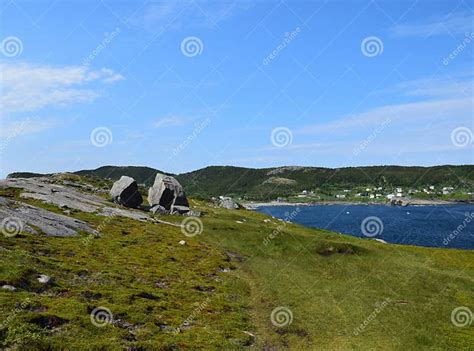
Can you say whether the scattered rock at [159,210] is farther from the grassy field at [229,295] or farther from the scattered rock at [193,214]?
the grassy field at [229,295]

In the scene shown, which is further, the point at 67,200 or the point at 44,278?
the point at 67,200

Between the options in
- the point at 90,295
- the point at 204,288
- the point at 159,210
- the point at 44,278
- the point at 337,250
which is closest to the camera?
the point at 90,295

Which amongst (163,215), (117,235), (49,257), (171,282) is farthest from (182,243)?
(163,215)

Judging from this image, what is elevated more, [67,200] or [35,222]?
[67,200]

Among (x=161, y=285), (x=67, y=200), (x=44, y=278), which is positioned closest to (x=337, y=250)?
(x=161, y=285)

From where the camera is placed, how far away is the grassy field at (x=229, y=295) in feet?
106

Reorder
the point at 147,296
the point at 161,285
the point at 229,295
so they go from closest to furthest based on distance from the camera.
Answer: the point at 147,296 → the point at 229,295 → the point at 161,285

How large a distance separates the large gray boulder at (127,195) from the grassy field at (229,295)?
40.1 meters

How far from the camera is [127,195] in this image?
4562 inches

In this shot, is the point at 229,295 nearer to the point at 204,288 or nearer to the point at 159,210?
the point at 204,288

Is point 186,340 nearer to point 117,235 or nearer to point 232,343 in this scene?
point 232,343

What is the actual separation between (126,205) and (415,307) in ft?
285

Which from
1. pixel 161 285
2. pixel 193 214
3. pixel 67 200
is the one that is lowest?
pixel 161 285

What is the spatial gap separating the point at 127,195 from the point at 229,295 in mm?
74903
